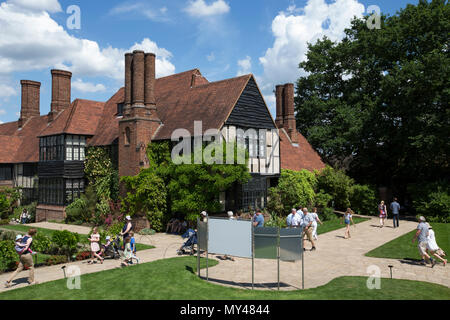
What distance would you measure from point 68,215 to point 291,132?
1892cm

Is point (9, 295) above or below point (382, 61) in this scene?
below

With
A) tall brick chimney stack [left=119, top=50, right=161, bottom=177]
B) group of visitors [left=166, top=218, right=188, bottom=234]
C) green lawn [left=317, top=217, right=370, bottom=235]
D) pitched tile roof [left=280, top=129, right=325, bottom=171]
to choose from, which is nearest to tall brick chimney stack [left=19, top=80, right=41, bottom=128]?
tall brick chimney stack [left=119, top=50, right=161, bottom=177]

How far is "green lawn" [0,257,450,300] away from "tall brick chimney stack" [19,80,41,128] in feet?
108

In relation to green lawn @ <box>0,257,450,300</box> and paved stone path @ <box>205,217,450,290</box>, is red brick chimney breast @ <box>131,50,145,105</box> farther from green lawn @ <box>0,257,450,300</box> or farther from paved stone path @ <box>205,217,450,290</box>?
green lawn @ <box>0,257,450,300</box>

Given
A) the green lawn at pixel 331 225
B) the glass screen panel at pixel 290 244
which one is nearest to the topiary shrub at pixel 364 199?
the green lawn at pixel 331 225

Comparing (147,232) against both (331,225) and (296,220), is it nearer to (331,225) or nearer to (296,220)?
(296,220)

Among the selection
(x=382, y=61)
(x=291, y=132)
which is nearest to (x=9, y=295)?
(x=291, y=132)

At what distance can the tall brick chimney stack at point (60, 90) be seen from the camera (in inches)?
1204

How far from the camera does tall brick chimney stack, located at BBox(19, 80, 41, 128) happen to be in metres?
37.5

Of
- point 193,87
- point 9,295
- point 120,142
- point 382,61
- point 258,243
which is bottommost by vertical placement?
point 9,295
